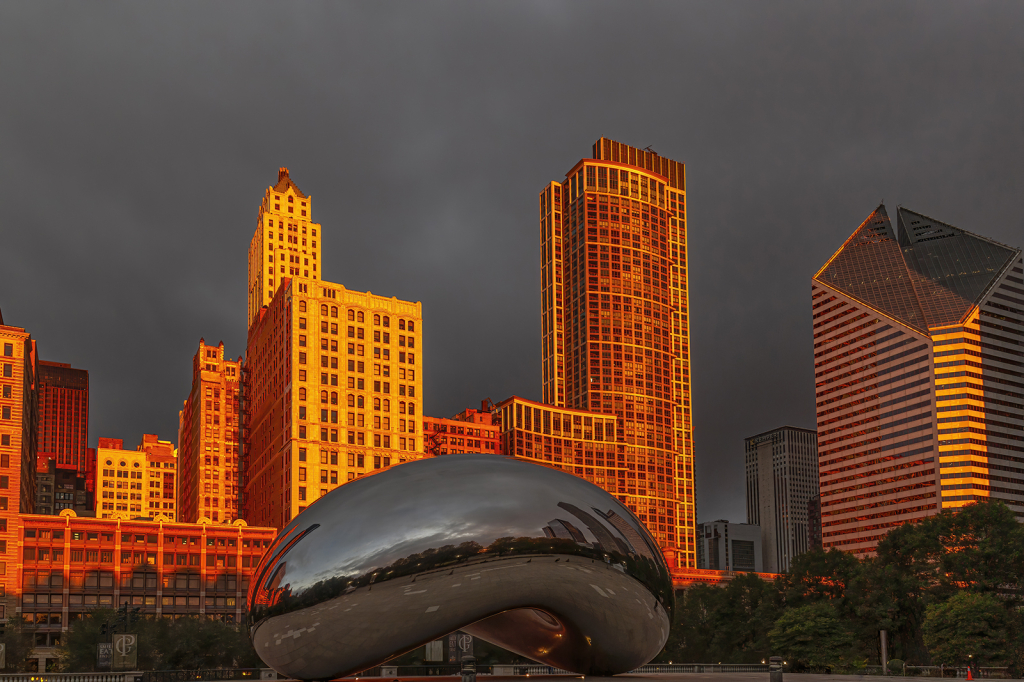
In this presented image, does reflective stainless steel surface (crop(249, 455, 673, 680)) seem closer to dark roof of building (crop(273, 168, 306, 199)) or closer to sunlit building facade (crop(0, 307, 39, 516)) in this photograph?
sunlit building facade (crop(0, 307, 39, 516))

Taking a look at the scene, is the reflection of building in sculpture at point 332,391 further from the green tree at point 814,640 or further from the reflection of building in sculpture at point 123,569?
the green tree at point 814,640

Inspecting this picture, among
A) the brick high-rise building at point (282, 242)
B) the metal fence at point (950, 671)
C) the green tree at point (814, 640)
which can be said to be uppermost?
the brick high-rise building at point (282, 242)

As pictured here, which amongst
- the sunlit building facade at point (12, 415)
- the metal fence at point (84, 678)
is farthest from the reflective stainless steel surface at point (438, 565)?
the sunlit building facade at point (12, 415)

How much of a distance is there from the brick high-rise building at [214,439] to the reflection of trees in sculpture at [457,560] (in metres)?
144

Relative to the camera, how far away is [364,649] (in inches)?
623

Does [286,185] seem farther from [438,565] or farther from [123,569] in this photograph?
[438,565]

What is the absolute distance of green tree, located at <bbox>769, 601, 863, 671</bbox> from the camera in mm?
47906

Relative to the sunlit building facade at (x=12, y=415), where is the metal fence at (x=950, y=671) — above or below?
below

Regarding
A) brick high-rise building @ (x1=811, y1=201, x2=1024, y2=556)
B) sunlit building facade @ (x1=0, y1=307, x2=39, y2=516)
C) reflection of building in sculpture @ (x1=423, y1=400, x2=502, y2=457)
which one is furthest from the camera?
brick high-rise building @ (x1=811, y1=201, x2=1024, y2=556)

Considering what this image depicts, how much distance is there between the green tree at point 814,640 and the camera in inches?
1886

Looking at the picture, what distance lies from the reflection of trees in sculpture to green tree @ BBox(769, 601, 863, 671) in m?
34.2

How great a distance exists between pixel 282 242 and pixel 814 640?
441 feet

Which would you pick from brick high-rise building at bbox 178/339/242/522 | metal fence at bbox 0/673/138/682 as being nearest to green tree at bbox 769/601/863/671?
metal fence at bbox 0/673/138/682

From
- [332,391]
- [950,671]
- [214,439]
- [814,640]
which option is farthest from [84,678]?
[214,439]
